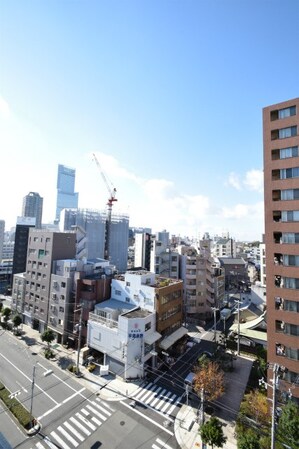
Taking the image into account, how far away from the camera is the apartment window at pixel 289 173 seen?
3425cm

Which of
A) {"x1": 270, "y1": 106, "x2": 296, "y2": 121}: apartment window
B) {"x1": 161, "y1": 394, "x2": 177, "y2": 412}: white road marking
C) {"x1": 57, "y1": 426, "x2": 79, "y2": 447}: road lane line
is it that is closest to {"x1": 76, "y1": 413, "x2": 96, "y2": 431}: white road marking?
{"x1": 57, "y1": 426, "x2": 79, "y2": 447}: road lane line

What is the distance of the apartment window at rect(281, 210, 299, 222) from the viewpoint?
3366cm

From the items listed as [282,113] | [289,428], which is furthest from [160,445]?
[282,113]

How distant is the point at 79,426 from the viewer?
101ft

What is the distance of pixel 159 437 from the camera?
29234mm

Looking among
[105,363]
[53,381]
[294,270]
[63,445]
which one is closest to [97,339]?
[105,363]

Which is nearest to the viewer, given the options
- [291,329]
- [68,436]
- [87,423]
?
[68,436]

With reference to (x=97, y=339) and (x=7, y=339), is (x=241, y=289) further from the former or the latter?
(x=7, y=339)

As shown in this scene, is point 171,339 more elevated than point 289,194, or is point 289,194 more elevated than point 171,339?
point 289,194

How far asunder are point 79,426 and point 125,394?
27.1 ft

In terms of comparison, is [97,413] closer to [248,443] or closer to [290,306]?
[248,443]

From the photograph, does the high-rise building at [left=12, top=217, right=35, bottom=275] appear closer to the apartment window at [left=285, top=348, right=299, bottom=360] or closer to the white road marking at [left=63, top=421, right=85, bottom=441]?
the white road marking at [left=63, top=421, right=85, bottom=441]

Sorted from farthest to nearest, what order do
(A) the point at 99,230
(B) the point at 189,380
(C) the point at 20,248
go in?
(A) the point at 99,230, (C) the point at 20,248, (B) the point at 189,380

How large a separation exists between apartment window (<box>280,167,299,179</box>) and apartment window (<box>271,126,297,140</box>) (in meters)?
4.90
